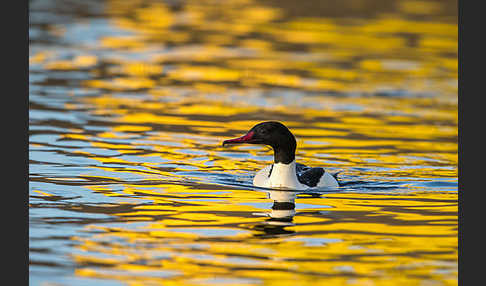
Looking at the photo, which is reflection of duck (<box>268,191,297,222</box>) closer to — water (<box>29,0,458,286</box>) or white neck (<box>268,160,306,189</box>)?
water (<box>29,0,458,286</box>)

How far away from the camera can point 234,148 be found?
17.9 metres

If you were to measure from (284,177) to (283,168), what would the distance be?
13cm

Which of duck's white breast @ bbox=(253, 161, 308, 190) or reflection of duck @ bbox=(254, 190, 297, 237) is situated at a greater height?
duck's white breast @ bbox=(253, 161, 308, 190)

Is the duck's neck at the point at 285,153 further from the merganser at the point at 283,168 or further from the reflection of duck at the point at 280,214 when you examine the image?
the reflection of duck at the point at 280,214

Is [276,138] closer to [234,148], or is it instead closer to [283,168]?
[283,168]

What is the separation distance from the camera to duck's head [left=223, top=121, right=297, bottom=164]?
14.5 meters

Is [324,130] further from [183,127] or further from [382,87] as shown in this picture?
[382,87]

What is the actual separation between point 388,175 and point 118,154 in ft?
14.1

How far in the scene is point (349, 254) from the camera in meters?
10.9

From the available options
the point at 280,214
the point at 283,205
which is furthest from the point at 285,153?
the point at 280,214

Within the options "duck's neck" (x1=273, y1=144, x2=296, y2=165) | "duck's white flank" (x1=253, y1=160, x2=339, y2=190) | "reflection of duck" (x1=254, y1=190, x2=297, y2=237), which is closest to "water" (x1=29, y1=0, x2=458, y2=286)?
"reflection of duck" (x1=254, y1=190, x2=297, y2=237)

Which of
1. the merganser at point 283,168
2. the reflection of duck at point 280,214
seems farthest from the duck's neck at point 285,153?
the reflection of duck at point 280,214

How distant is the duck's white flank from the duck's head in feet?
0.34

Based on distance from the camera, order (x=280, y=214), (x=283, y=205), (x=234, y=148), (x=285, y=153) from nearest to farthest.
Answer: (x=280, y=214) < (x=283, y=205) < (x=285, y=153) < (x=234, y=148)
